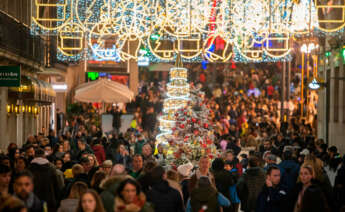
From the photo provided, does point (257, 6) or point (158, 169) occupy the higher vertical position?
point (257, 6)

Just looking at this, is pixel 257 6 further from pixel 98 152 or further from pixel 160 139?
pixel 98 152

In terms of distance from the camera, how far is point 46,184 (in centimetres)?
1198

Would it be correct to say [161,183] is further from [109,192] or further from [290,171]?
[290,171]

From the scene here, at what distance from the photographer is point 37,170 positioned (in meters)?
12.2

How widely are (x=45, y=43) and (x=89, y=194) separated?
2580 centimetres

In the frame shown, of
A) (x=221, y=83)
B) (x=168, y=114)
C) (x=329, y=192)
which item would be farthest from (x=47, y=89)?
(x=221, y=83)

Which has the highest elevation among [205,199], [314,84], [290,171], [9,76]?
[9,76]

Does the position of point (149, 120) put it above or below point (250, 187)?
above

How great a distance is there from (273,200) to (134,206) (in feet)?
9.84

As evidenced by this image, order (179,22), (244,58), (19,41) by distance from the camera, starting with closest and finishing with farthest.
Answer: (179,22) < (244,58) < (19,41)

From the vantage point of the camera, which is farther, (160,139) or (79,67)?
(79,67)

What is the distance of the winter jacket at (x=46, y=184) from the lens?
39.1 feet

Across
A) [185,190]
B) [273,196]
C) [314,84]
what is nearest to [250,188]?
[185,190]

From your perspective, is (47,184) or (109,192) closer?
(109,192)
